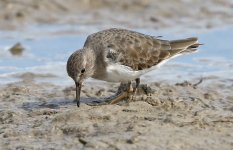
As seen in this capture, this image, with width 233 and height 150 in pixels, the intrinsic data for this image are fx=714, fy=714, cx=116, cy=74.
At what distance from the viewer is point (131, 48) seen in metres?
9.96

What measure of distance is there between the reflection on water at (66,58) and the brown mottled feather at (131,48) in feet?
5.43

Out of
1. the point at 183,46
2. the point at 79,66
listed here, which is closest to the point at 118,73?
the point at 79,66

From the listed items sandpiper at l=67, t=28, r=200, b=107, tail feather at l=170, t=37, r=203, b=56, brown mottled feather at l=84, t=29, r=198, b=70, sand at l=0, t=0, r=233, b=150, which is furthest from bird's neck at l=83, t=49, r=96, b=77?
tail feather at l=170, t=37, r=203, b=56

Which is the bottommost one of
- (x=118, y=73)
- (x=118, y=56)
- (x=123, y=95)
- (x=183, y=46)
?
(x=123, y=95)

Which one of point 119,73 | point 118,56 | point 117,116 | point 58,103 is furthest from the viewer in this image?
point 58,103

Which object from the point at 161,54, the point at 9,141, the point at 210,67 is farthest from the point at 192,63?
the point at 9,141

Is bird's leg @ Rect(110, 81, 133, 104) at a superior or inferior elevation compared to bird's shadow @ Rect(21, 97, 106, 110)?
superior

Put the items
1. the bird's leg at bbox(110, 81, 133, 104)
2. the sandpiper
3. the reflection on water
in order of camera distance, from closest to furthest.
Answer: the sandpiper → the bird's leg at bbox(110, 81, 133, 104) → the reflection on water

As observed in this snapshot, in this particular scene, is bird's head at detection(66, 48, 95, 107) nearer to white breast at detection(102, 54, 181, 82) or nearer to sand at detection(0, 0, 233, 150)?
white breast at detection(102, 54, 181, 82)

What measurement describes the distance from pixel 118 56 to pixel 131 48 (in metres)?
0.37

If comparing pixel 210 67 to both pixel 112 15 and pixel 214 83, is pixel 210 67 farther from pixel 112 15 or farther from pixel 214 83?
pixel 112 15

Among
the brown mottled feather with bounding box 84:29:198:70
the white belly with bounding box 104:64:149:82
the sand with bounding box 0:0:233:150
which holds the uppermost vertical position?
the brown mottled feather with bounding box 84:29:198:70

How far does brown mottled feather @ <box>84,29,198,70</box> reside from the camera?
384 inches

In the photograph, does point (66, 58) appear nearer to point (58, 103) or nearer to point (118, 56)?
point (58, 103)
